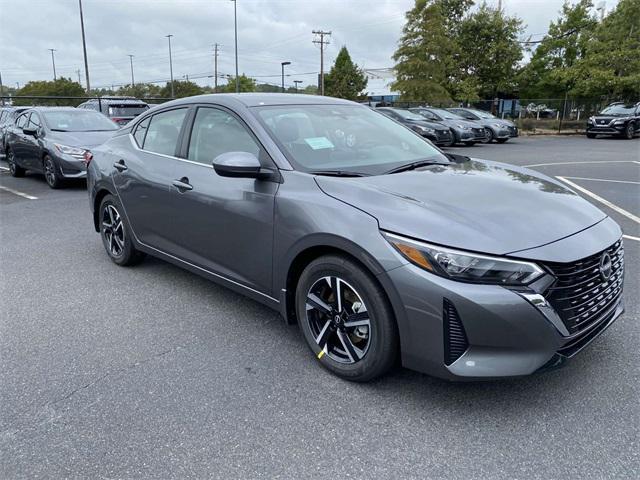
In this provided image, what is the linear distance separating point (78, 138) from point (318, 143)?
25.9ft

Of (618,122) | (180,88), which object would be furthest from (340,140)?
(180,88)

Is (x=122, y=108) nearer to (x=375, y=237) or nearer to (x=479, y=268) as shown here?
(x=375, y=237)

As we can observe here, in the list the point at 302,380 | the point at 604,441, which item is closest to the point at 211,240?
the point at 302,380

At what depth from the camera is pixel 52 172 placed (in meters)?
9.70

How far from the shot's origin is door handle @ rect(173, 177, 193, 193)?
3789 mm

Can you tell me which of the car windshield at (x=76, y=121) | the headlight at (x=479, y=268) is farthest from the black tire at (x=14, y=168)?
the headlight at (x=479, y=268)

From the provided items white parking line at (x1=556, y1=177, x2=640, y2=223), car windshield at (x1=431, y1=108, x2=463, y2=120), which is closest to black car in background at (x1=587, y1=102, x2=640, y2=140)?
car windshield at (x1=431, y1=108, x2=463, y2=120)

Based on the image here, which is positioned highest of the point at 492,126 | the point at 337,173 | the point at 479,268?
the point at 492,126

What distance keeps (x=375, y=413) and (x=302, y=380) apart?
51 centimetres

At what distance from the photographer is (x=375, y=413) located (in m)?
2.65

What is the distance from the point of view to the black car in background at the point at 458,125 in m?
19.4

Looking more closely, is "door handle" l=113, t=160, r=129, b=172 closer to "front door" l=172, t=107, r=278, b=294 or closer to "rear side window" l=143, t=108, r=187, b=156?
"rear side window" l=143, t=108, r=187, b=156

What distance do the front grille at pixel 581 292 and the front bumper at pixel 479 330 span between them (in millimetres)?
91

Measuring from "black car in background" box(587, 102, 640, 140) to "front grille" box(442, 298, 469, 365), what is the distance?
25.1m
